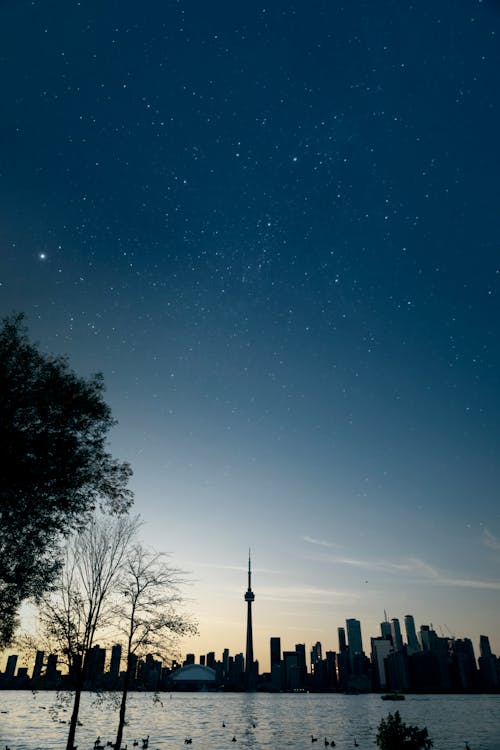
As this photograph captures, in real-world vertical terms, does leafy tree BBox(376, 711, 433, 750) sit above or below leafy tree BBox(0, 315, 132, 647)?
below

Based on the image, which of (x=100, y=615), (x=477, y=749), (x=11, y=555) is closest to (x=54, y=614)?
(x=100, y=615)

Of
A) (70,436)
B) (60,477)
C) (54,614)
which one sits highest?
(70,436)

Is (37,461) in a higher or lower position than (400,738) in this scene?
higher

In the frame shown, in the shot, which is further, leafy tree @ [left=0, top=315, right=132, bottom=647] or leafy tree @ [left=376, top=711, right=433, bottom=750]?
leafy tree @ [left=376, top=711, right=433, bottom=750]

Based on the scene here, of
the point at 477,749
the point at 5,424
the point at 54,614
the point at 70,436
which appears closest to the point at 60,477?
the point at 70,436

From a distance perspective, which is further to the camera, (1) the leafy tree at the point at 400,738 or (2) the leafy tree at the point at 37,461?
(1) the leafy tree at the point at 400,738

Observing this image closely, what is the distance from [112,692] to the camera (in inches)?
1070

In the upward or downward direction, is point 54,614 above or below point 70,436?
below

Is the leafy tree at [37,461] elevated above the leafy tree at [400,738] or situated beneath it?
elevated above

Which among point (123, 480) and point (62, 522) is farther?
point (123, 480)

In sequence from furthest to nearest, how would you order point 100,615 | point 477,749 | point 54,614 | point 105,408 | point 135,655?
point 477,749, point 135,655, point 100,615, point 54,614, point 105,408

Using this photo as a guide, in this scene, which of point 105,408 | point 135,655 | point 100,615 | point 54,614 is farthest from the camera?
point 135,655

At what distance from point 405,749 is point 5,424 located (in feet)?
74.7

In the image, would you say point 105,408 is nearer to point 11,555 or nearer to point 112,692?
point 11,555
